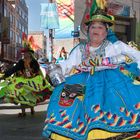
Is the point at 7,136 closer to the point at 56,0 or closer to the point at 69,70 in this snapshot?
the point at 69,70

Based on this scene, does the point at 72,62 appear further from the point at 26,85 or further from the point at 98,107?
the point at 26,85

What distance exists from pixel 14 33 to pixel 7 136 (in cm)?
10150

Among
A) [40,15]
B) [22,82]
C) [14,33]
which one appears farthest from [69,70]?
[14,33]

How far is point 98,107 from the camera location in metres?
4.52

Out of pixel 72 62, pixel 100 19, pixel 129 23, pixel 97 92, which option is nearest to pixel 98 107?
pixel 97 92

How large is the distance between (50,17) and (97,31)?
22.4 m

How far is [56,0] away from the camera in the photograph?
30156 millimetres

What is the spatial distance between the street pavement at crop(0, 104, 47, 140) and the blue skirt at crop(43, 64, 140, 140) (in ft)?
9.13

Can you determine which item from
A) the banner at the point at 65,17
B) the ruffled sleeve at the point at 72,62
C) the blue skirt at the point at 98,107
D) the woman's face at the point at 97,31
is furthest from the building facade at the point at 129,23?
the blue skirt at the point at 98,107

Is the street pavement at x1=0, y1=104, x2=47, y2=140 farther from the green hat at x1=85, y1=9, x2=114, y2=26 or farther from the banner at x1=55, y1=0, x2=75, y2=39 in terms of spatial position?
the banner at x1=55, y1=0, x2=75, y2=39

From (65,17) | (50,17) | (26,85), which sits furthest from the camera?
(65,17)

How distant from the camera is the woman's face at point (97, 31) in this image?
5.03 metres

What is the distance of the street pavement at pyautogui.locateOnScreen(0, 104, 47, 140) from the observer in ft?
25.2

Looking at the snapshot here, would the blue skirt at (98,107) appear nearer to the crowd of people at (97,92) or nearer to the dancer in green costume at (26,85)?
the crowd of people at (97,92)
